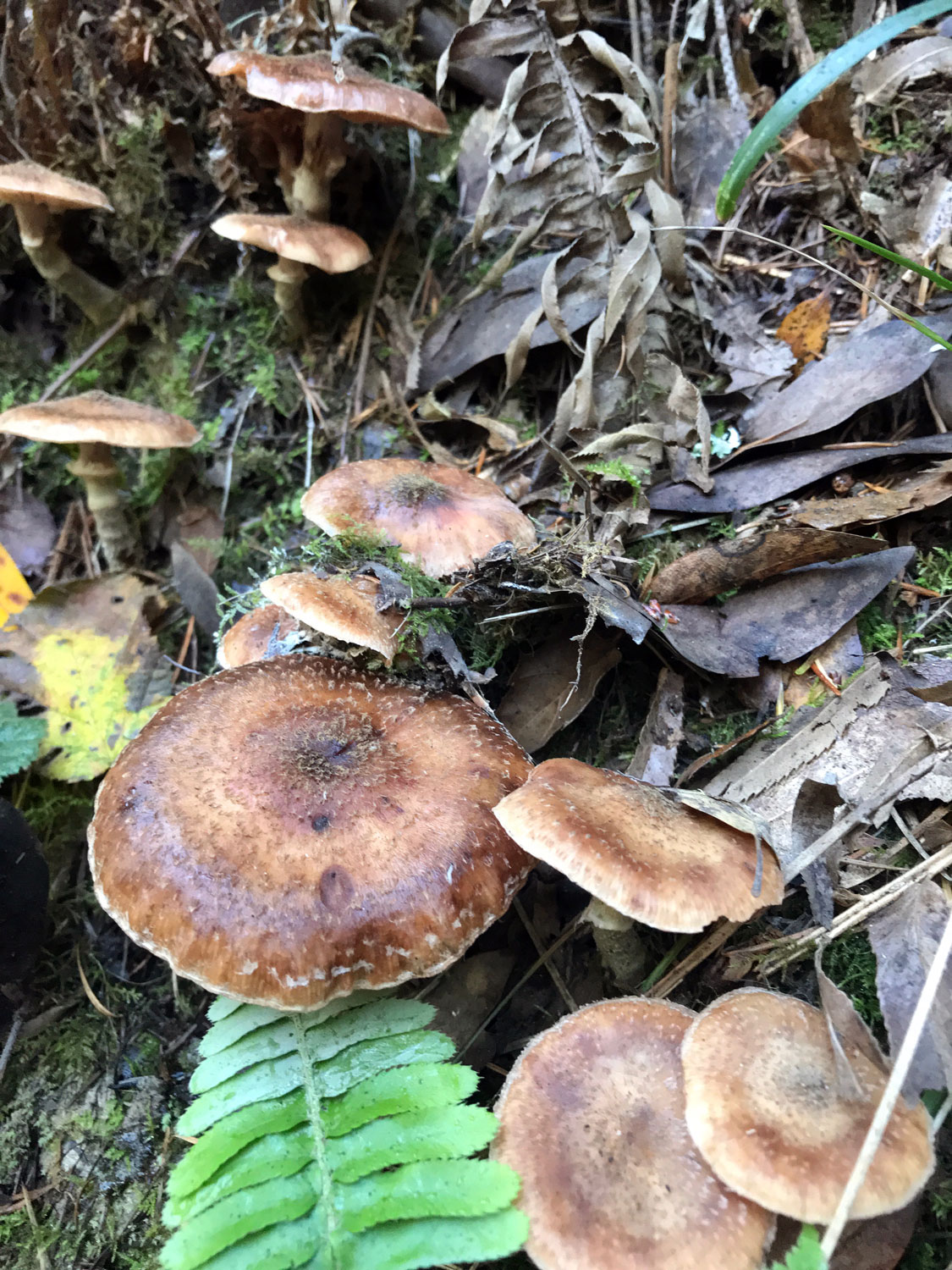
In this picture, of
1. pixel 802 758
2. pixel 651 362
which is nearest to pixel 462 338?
pixel 651 362

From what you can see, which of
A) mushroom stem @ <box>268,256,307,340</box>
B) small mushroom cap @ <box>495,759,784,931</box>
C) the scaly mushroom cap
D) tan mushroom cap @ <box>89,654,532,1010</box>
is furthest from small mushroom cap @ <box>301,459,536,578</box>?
mushroom stem @ <box>268,256,307,340</box>

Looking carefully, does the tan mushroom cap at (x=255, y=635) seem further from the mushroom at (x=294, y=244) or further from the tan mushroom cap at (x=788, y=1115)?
the tan mushroom cap at (x=788, y=1115)

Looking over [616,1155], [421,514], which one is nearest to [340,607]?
[421,514]

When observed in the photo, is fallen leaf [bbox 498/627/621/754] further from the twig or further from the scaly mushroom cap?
the scaly mushroom cap

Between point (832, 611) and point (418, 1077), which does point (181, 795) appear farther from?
point (832, 611)

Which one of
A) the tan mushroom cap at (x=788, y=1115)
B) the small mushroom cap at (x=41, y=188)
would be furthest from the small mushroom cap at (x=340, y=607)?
the small mushroom cap at (x=41, y=188)

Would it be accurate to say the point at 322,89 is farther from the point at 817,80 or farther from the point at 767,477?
the point at 767,477

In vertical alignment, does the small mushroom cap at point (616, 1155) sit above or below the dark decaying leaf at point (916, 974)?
below
